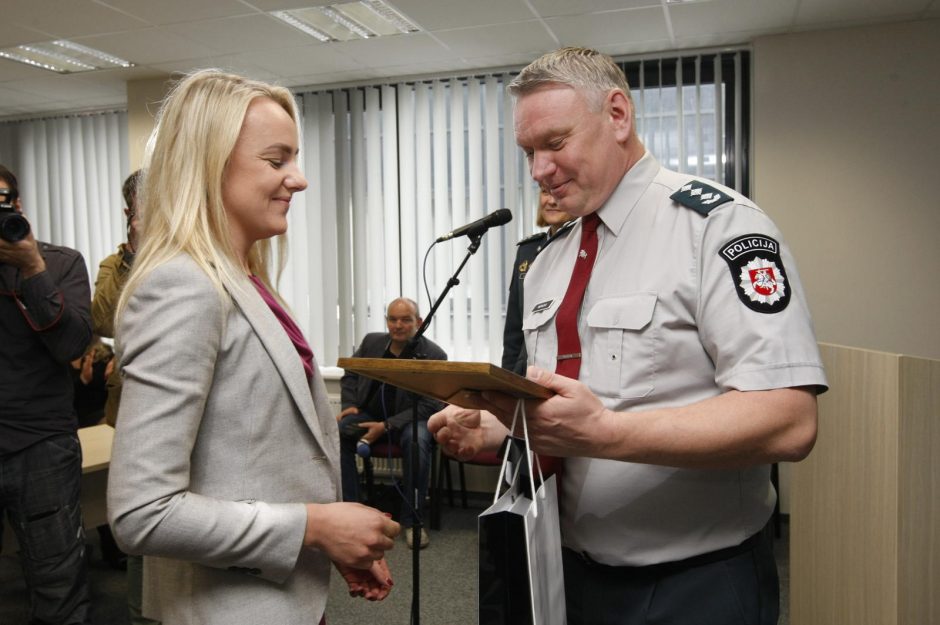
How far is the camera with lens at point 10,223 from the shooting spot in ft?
6.87

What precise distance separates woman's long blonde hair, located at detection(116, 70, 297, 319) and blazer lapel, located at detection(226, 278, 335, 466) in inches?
1.3

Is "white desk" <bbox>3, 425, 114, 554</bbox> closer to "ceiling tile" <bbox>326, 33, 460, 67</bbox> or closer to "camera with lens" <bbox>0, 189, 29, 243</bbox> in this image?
"camera with lens" <bbox>0, 189, 29, 243</bbox>

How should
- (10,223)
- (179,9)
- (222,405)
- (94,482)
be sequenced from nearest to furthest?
(222,405) → (10,223) → (94,482) → (179,9)

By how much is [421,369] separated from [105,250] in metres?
5.96

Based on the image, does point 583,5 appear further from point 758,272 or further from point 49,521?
point 49,521

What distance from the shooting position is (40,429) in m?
2.23

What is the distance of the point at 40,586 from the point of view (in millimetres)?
2242

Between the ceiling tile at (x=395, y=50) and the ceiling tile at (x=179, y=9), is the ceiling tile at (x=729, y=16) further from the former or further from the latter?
the ceiling tile at (x=179, y=9)

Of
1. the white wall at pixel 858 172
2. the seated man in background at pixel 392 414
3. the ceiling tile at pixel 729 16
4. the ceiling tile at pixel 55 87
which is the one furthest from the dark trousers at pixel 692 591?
the ceiling tile at pixel 55 87

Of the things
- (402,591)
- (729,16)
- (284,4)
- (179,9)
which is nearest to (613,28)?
(729,16)

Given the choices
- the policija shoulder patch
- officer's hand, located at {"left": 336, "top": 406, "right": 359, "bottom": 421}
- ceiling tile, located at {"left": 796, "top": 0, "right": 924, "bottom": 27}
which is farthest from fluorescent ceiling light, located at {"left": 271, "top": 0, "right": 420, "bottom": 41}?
the policija shoulder patch

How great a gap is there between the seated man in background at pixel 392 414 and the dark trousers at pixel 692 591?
3119mm

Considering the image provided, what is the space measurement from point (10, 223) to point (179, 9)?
7.24 ft

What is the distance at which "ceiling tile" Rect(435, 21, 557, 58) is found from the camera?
163 inches
